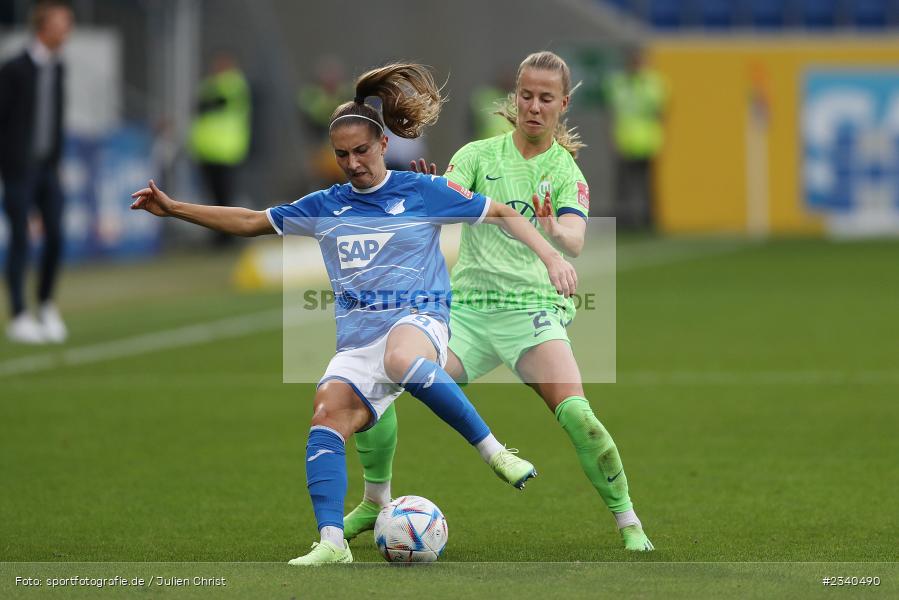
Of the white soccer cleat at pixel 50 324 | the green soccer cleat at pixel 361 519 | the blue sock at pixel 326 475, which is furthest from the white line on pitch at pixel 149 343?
the blue sock at pixel 326 475

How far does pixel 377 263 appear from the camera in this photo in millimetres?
5457

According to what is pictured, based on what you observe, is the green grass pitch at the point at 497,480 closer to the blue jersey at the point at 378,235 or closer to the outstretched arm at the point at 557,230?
the blue jersey at the point at 378,235

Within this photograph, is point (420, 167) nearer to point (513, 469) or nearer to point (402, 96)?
point (402, 96)

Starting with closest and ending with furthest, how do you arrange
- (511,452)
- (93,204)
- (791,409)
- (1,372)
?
(511,452) → (791,409) → (1,372) → (93,204)

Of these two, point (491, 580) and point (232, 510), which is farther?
point (232, 510)

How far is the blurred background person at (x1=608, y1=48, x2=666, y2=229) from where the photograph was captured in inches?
937

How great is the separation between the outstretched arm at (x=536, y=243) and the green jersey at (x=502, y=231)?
233 millimetres

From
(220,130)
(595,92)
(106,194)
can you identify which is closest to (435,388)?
(106,194)

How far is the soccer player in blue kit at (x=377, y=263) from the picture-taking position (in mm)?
5293

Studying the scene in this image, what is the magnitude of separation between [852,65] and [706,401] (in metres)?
16.1

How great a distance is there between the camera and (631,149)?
24266mm

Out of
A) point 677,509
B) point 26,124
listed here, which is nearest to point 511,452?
point 677,509

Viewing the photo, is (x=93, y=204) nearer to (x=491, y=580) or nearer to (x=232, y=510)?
(x=232, y=510)

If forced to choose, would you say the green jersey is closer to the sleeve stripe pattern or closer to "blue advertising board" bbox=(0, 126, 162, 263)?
the sleeve stripe pattern
